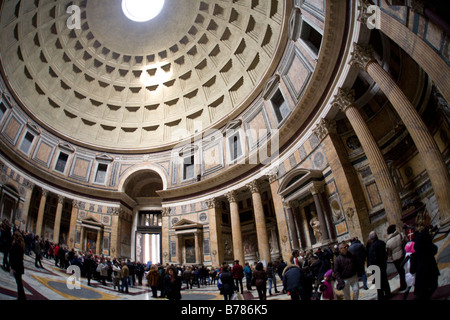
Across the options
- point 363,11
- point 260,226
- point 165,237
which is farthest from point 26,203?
point 363,11

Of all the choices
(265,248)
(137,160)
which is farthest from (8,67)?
(265,248)

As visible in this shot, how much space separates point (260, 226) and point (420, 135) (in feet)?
36.1

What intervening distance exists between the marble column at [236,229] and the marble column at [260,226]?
4.83 feet

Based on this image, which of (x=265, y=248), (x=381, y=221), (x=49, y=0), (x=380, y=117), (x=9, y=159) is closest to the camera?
(x=381, y=221)

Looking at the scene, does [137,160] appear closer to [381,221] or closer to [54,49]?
[54,49]

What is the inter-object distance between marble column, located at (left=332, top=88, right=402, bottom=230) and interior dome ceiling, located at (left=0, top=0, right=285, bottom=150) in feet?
25.9

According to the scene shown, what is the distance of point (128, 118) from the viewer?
26.2 m

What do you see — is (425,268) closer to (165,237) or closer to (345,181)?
(345,181)

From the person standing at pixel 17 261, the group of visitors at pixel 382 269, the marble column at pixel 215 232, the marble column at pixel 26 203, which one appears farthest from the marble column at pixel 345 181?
the marble column at pixel 26 203

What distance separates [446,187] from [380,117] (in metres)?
6.14

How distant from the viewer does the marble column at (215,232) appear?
17.9 metres

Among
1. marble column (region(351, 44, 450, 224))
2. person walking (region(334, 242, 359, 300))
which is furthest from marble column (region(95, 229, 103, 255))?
marble column (region(351, 44, 450, 224))

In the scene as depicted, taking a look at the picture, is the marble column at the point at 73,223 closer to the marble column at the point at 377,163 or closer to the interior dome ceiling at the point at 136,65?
the interior dome ceiling at the point at 136,65

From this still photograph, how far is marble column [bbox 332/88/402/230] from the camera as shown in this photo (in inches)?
310
